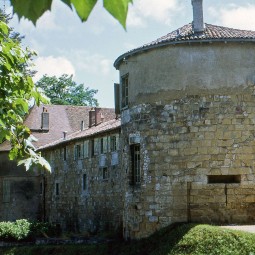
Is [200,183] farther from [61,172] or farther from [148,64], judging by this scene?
[61,172]

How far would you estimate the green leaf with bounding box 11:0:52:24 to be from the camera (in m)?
1.52

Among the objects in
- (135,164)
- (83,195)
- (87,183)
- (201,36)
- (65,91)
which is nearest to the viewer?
(201,36)

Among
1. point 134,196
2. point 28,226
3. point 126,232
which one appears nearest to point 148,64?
point 134,196

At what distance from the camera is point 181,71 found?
1573 centimetres

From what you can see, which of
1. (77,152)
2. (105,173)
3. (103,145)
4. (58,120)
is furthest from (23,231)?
(58,120)

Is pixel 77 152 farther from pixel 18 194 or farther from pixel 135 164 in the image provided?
pixel 135 164

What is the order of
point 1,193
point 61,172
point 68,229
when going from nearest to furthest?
1. point 68,229
2. point 61,172
3. point 1,193

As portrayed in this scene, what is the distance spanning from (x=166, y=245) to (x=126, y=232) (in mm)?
3288

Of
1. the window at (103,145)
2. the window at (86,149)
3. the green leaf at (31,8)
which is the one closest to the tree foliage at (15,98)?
the green leaf at (31,8)

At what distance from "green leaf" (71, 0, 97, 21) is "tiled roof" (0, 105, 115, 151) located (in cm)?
3417

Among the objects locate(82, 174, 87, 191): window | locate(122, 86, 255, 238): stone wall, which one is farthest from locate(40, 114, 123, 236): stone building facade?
locate(122, 86, 255, 238): stone wall

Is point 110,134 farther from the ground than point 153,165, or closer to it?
farther from the ground

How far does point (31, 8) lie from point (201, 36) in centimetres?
1449

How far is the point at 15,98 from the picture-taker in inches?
186
